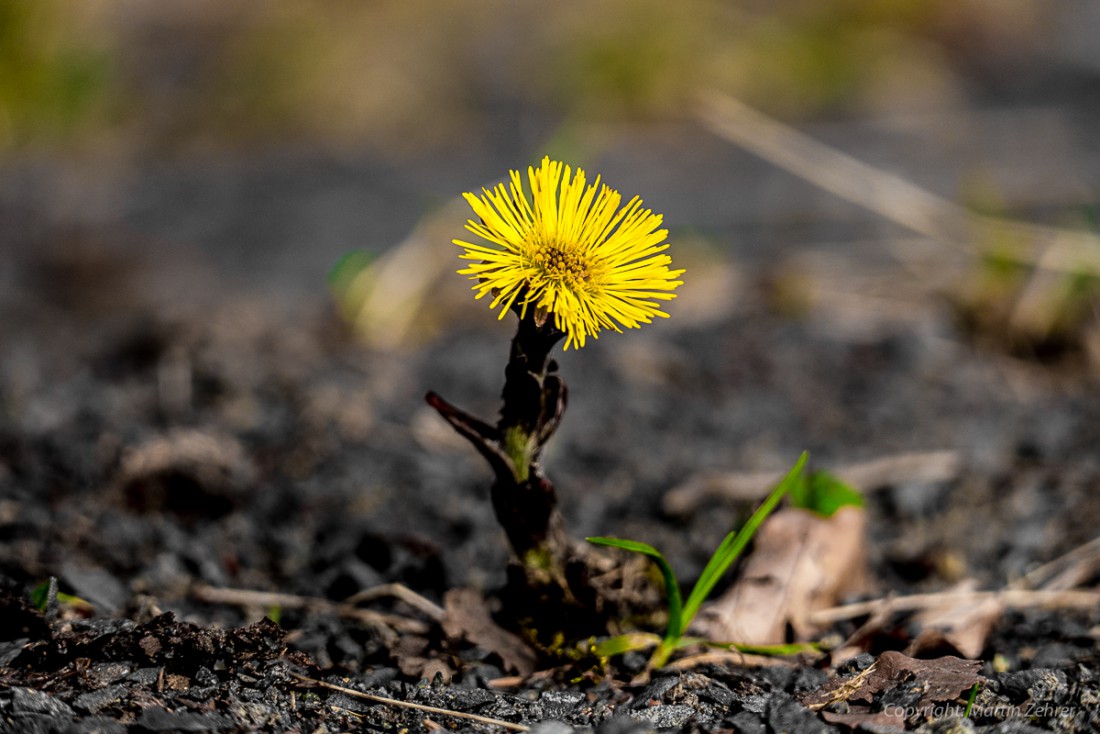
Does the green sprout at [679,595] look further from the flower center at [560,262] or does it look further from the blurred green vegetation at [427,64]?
the blurred green vegetation at [427,64]

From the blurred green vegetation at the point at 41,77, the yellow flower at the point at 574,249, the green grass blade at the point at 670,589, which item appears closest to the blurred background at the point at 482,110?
the blurred green vegetation at the point at 41,77

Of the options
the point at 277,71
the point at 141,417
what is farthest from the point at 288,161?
the point at 141,417

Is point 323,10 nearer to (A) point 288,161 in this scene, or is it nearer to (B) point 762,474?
(A) point 288,161

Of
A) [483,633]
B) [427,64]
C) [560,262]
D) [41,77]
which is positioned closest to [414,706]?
[483,633]

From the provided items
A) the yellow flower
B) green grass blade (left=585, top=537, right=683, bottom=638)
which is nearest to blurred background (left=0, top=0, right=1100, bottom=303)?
the yellow flower

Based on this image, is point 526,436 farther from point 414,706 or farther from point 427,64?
point 427,64
